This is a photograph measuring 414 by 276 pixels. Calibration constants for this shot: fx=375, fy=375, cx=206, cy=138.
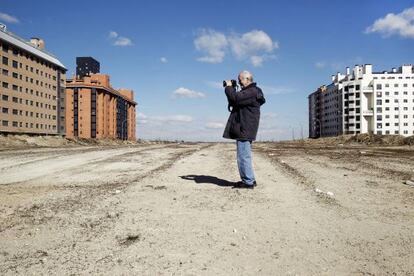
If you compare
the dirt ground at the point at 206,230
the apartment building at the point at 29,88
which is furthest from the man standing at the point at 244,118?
the apartment building at the point at 29,88

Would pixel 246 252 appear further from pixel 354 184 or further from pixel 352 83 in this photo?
pixel 352 83

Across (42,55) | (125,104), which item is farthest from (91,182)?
(125,104)

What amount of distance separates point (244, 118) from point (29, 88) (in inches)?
4041

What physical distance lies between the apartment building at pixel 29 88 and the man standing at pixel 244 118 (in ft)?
290

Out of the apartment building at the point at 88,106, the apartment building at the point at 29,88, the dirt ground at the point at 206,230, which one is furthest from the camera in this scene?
the apartment building at the point at 88,106

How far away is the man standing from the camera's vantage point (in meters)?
6.75

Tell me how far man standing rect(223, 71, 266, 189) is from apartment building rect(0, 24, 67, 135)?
88264 mm

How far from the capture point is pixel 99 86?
14112 cm

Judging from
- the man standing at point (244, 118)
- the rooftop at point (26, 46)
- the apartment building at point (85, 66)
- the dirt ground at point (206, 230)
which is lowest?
the dirt ground at point (206, 230)

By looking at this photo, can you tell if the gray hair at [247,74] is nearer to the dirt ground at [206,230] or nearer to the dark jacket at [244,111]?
the dark jacket at [244,111]

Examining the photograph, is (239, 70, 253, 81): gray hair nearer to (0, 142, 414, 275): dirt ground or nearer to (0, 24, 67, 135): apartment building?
(0, 142, 414, 275): dirt ground

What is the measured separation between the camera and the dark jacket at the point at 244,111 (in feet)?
22.6

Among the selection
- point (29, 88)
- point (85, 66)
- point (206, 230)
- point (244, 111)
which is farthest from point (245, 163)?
point (85, 66)

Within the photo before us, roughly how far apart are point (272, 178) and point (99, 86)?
14079cm
